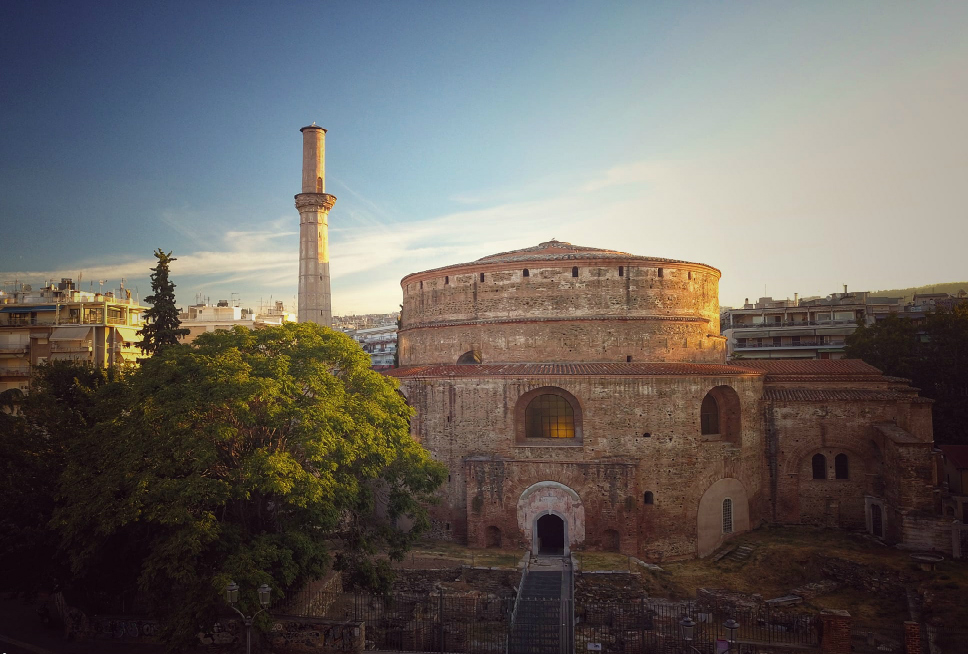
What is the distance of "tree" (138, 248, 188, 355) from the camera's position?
26.2 meters

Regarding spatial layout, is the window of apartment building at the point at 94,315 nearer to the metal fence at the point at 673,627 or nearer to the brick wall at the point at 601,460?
the brick wall at the point at 601,460

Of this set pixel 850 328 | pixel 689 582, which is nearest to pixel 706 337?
pixel 689 582

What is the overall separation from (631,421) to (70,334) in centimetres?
3592

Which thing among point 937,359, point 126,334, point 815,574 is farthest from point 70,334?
point 937,359

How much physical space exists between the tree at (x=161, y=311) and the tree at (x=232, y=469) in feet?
32.7

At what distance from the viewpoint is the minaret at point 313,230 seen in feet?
118

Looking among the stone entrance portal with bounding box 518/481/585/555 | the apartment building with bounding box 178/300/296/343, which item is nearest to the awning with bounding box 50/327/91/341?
the apartment building with bounding box 178/300/296/343

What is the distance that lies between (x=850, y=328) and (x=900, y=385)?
87.6 feet

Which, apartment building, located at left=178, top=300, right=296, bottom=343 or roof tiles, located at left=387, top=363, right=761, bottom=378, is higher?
apartment building, located at left=178, top=300, right=296, bottom=343

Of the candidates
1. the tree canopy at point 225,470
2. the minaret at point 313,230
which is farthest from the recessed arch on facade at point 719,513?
the minaret at point 313,230

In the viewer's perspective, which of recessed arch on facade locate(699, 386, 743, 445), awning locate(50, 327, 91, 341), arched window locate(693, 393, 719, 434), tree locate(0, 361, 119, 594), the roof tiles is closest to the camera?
tree locate(0, 361, 119, 594)

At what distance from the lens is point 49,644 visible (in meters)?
16.5

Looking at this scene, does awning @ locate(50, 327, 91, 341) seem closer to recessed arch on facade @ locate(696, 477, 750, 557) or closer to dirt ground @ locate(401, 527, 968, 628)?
dirt ground @ locate(401, 527, 968, 628)

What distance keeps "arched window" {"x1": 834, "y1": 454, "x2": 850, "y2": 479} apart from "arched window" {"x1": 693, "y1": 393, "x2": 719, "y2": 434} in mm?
5008
